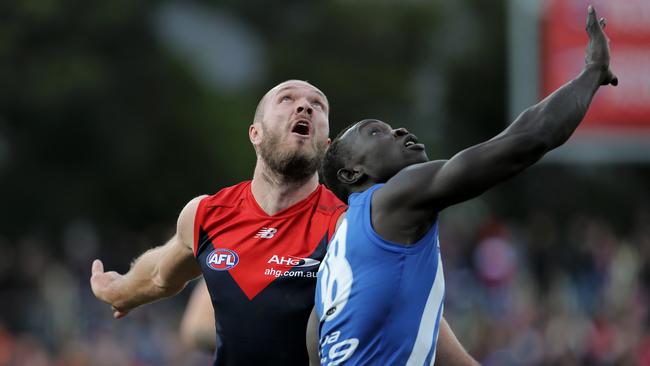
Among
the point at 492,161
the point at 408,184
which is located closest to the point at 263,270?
the point at 408,184

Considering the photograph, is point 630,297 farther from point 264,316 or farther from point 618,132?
point 264,316

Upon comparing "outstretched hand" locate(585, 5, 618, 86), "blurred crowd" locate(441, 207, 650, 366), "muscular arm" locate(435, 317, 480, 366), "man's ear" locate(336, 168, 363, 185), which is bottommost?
"blurred crowd" locate(441, 207, 650, 366)

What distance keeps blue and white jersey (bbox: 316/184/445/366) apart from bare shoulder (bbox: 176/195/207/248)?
1.25m

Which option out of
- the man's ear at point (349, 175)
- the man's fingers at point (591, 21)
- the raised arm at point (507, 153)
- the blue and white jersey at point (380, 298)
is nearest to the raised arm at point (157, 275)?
the man's ear at point (349, 175)

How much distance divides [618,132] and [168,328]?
6.37m

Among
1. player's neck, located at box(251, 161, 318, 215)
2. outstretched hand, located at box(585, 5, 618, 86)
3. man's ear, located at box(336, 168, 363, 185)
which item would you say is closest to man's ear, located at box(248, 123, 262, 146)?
player's neck, located at box(251, 161, 318, 215)

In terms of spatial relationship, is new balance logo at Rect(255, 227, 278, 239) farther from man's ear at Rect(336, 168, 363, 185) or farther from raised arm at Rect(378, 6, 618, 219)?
raised arm at Rect(378, 6, 618, 219)

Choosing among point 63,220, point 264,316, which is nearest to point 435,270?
point 264,316

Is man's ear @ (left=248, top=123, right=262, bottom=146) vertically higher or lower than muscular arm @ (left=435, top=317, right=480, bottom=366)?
higher

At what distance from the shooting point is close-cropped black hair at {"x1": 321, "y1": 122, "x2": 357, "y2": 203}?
19.2 feet

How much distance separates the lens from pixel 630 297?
15352 millimetres

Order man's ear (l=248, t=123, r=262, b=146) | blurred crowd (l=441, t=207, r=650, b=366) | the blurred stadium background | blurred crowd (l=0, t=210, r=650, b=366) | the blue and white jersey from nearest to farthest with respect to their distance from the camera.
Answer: the blue and white jersey, man's ear (l=248, t=123, r=262, b=146), blurred crowd (l=441, t=207, r=650, b=366), blurred crowd (l=0, t=210, r=650, b=366), the blurred stadium background

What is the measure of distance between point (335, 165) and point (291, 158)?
60 cm

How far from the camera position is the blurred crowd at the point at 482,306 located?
15.0 m
